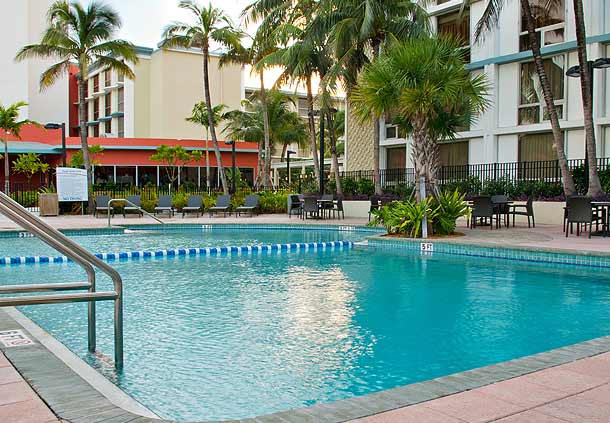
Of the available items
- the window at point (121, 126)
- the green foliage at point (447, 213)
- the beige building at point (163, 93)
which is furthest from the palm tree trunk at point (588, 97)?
the window at point (121, 126)

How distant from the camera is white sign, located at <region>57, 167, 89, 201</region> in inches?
885

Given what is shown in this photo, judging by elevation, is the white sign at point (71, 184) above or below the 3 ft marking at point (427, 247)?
above

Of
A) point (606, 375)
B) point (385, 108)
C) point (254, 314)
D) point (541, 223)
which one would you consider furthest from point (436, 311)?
point (541, 223)

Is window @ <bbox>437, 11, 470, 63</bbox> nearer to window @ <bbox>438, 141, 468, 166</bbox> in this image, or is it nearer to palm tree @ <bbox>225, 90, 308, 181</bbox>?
window @ <bbox>438, 141, 468, 166</bbox>

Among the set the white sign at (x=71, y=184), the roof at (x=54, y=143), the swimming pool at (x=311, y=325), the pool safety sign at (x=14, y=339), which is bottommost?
the swimming pool at (x=311, y=325)

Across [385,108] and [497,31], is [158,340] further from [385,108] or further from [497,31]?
[497,31]

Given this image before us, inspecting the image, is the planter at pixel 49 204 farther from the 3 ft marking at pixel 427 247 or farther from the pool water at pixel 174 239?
the 3 ft marking at pixel 427 247

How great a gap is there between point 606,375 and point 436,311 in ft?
10.6

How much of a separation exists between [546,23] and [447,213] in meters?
11.3

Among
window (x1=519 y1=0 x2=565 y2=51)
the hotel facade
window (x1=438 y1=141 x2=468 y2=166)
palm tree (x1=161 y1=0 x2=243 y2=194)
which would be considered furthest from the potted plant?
window (x1=519 y1=0 x2=565 y2=51)

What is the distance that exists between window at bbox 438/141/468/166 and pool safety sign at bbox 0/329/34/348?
21032mm

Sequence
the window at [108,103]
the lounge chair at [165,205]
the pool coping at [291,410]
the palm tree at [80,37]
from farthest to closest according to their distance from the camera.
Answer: the window at [108,103], the palm tree at [80,37], the lounge chair at [165,205], the pool coping at [291,410]

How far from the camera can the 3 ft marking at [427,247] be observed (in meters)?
12.5

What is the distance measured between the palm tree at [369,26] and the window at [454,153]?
4.24 metres
